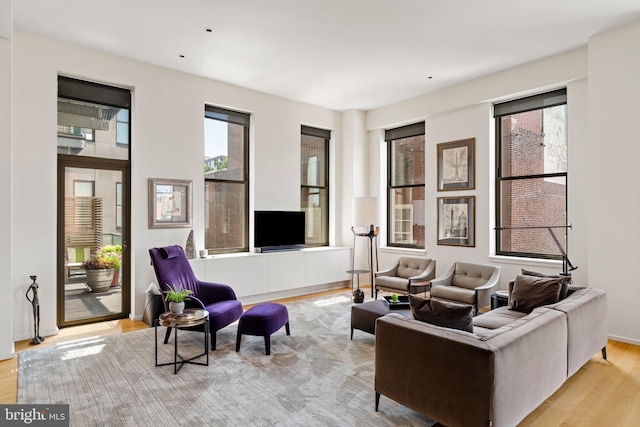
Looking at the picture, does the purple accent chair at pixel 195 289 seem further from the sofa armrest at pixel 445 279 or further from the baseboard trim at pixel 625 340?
the baseboard trim at pixel 625 340

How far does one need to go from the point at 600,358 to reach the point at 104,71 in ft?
21.3

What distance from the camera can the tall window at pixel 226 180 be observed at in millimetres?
5836

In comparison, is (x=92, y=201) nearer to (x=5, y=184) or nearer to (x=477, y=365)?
(x=5, y=184)

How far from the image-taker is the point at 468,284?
5.30 meters

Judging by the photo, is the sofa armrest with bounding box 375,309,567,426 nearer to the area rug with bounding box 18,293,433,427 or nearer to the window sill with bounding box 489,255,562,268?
the area rug with bounding box 18,293,433,427

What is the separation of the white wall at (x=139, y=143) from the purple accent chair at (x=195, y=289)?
0.89 m

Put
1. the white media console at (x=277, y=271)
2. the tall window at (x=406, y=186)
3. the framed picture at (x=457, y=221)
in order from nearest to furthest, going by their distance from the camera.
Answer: the white media console at (x=277, y=271)
the framed picture at (x=457, y=221)
the tall window at (x=406, y=186)

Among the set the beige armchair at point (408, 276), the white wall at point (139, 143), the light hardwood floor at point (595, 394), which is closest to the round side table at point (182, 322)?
the light hardwood floor at point (595, 394)

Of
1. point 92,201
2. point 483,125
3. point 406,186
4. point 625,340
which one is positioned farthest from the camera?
point 406,186

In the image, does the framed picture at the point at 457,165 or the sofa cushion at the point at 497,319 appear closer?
the sofa cushion at the point at 497,319

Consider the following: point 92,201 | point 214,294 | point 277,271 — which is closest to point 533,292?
point 214,294

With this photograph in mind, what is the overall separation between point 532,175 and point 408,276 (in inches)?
93.5

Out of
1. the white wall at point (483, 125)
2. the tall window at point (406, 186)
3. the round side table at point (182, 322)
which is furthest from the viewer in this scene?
the tall window at point (406, 186)
